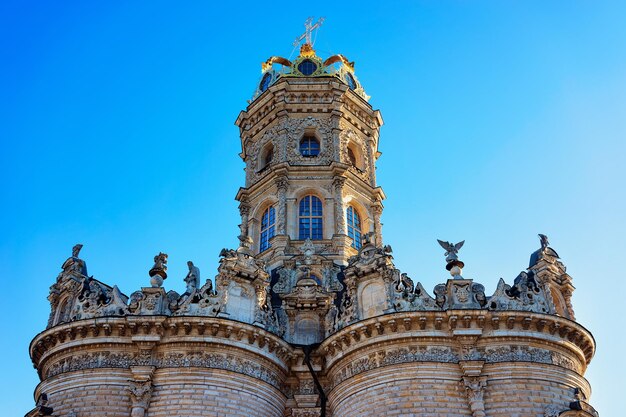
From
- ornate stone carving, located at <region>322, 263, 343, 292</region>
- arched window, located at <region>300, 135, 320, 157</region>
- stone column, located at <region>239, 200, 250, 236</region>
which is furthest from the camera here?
arched window, located at <region>300, 135, 320, 157</region>

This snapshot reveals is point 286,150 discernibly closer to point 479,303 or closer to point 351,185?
point 351,185

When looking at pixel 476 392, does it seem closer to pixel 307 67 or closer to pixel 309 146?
pixel 309 146

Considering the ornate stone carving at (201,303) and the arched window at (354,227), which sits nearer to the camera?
the ornate stone carving at (201,303)

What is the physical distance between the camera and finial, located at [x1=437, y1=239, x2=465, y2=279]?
80.5ft

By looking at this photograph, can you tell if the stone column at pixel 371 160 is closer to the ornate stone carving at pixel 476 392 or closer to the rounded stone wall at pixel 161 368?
the rounded stone wall at pixel 161 368

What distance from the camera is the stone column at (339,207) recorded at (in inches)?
1279

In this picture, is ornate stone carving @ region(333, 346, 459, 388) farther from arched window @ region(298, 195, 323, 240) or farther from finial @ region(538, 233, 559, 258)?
arched window @ region(298, 195, 323, 240)

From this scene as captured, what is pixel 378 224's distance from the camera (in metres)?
34.9

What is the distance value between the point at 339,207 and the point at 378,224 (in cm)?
287

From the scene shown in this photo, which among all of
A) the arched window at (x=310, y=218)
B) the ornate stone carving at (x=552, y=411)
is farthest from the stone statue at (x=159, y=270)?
the ornate stone carving at (x=552, y=411)

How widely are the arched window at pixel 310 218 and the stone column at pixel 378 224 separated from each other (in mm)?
3127

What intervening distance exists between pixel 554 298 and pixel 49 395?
19.1 meters

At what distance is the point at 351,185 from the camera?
34906 mm

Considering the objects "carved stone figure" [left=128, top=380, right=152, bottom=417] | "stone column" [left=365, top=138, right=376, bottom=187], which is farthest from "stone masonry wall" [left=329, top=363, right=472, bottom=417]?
"stone column" [left=365, top=138, right=376, bottom=187]
